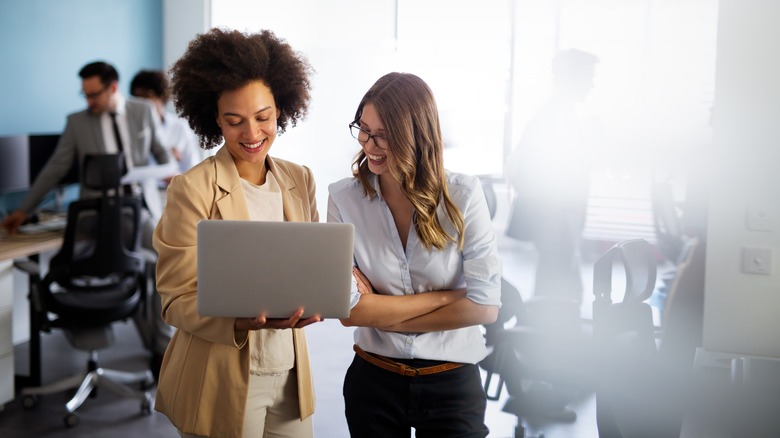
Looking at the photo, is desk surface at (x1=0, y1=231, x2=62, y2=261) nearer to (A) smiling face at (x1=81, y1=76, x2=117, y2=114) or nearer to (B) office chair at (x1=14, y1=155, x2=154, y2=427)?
(B) office chair at (x1=14, y1=155, x2=154, y2=427)

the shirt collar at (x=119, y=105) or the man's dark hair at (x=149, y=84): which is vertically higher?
the man's dark hair at (x=149, y=84)

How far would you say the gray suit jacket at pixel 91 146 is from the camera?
4.20 metres

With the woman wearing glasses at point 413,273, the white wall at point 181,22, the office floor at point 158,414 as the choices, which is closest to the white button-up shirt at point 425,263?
the woman wearing glasses at point 413,273

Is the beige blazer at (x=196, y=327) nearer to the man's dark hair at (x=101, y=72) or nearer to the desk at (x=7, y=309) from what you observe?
the desk at (x=7, y=309)

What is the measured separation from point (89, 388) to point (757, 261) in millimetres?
3187

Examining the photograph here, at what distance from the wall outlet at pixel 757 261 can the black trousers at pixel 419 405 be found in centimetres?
176

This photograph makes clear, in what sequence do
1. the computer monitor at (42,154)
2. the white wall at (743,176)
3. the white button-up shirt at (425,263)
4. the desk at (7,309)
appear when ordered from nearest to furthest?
the white button-up shirt at (425,263)
the white wall at (743,176)
the desk at (7,309)
the computer monitor at (42,154)

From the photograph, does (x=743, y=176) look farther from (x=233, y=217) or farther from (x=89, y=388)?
(x=89, y=388)

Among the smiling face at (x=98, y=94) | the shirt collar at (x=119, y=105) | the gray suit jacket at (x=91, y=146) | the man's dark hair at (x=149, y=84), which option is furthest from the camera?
the man's dark hair at (x=149, y=84)

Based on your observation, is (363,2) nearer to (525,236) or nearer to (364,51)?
(364,51)

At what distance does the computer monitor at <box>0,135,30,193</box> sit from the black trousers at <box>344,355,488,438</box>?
11.1ft

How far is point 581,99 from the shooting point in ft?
12.2

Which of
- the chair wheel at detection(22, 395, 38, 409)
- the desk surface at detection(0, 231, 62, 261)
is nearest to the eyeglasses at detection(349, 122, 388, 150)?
the desk surface at detection(0, 231, 62, 261)

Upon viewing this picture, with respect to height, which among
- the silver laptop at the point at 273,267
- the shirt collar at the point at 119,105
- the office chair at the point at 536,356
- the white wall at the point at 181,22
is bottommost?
the office chair at the point at 536,356
